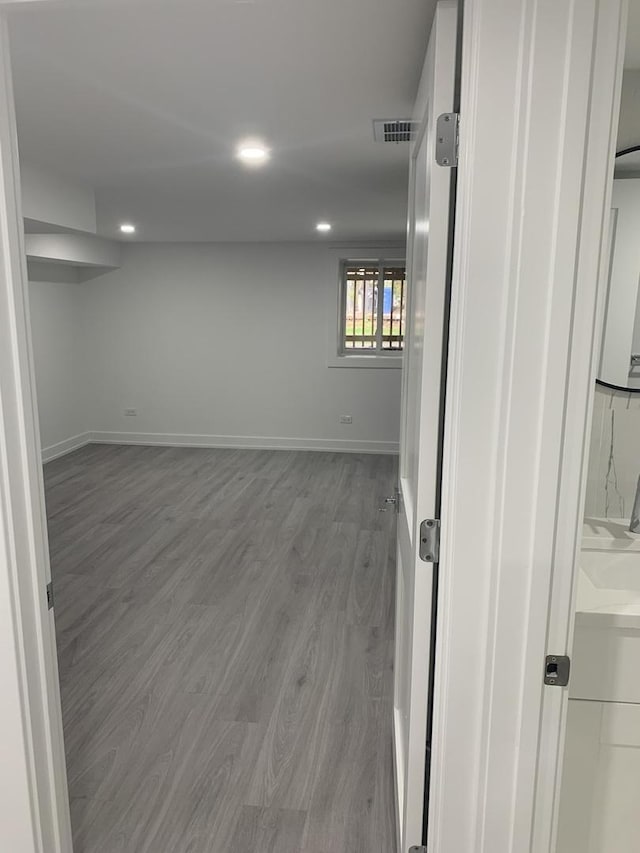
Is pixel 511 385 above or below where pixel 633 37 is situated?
below

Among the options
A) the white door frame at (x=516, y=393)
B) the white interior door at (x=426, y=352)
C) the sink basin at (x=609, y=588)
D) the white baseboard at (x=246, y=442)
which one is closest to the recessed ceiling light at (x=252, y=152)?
the white interior door at (x=426, y=352)

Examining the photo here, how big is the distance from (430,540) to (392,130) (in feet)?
5.55

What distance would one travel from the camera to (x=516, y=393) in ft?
3.41

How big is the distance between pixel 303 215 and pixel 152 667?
10.7 feet

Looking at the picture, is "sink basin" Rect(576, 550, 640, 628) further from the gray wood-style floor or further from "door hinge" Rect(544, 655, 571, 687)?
the gray wood-style floor

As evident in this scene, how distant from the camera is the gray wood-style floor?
1.96 metres

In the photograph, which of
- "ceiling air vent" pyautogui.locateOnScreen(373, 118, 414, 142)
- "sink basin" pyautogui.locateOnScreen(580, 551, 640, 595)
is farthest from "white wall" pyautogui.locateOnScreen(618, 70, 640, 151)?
"sink basin" pyautogui.locateOnScreen(580, 551, 640, 595)

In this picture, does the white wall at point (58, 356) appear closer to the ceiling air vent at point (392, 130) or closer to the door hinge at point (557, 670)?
the ceiling air vent at point (392, 130)

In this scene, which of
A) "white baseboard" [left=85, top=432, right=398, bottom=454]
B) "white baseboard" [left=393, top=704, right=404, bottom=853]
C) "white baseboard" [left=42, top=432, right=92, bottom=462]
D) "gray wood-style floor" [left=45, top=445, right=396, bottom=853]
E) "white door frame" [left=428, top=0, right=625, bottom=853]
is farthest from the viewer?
"white baseboard" [left=85, top=432, right=398, bottom=454]

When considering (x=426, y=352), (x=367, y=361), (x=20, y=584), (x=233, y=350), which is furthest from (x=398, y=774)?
→ (x=233, y=350)

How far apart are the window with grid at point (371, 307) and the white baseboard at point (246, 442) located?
3.38 feet

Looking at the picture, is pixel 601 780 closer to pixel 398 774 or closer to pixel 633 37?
pixel 398 774

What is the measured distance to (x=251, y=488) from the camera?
555 centimetres

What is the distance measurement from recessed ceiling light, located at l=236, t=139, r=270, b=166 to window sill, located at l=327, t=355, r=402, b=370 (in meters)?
3.89
